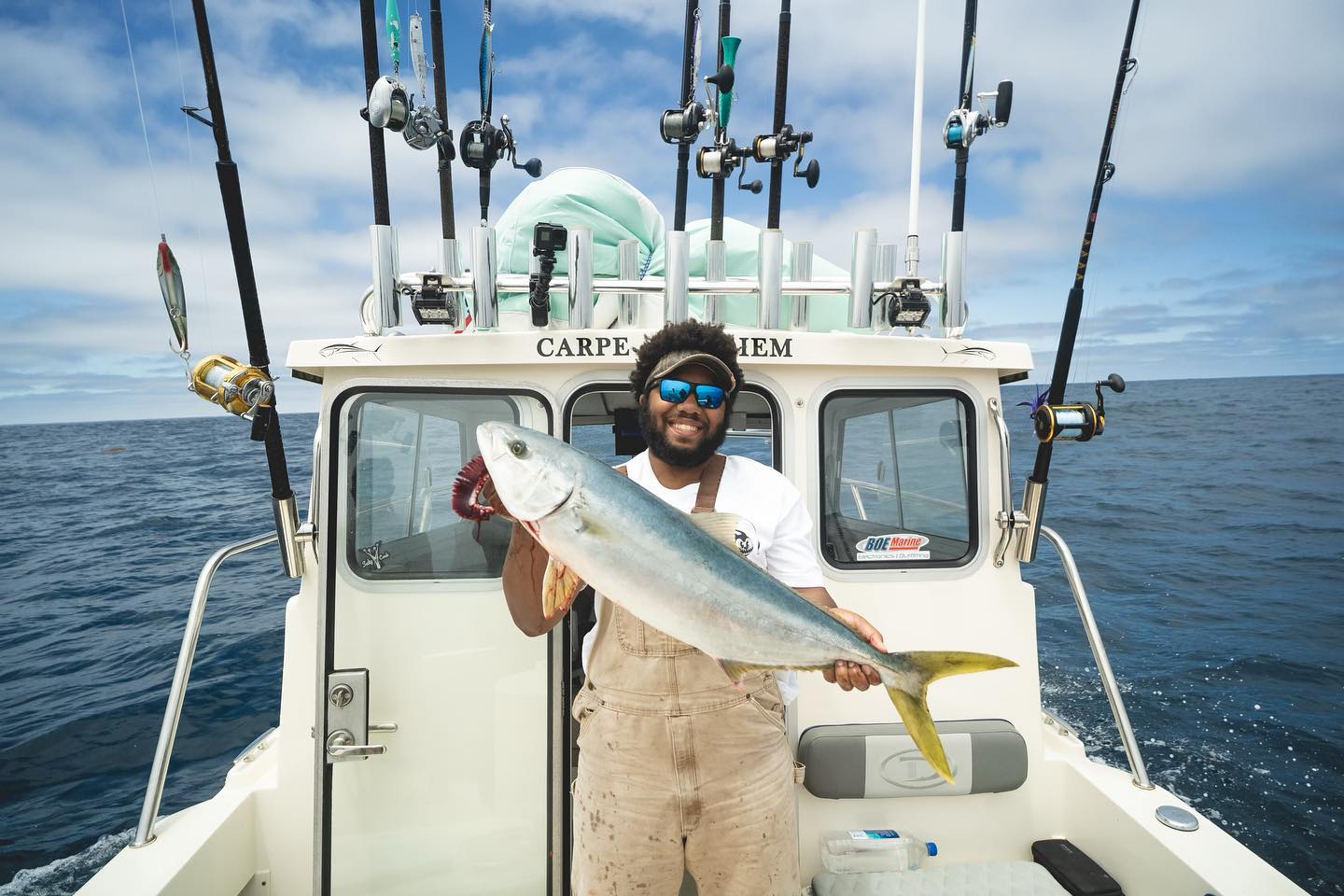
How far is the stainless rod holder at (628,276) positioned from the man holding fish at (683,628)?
2.69 ft

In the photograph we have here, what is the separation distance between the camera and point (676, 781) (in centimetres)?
230

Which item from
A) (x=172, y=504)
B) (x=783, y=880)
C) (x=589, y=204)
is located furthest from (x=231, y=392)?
(x=172, y=504)

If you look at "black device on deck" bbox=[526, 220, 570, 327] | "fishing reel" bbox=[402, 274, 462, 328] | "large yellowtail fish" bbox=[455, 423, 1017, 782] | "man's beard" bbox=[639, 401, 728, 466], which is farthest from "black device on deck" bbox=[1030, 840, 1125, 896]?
"fishing reel" bbox=[402, 274, 462, 328]

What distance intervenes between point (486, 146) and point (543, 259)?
33.5 inches

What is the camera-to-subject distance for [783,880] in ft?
7.77

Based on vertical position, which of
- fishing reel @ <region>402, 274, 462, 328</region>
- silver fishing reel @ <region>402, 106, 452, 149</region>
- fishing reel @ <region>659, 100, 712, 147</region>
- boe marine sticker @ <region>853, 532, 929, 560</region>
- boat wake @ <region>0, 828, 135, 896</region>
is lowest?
boat wake @ <region>0, 828, 135, 896</region>

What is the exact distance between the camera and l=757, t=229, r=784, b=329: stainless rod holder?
10.5ft

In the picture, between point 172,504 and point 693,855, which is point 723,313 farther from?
point 172,504

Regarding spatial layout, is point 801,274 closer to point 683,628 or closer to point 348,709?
point 683,628

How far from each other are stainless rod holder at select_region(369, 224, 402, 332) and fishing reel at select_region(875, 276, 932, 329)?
2.25m

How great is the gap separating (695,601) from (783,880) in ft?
3.76

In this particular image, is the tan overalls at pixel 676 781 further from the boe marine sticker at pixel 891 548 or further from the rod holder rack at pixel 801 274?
the rod holder rack at pixel 801 274

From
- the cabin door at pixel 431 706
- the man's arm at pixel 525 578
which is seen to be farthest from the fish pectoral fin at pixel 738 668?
the cabin door at pixel 431 706

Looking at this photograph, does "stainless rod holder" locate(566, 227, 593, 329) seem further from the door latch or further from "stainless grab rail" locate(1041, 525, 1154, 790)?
"stainless grab rail" locate(1041, 525, 1154, 790)
